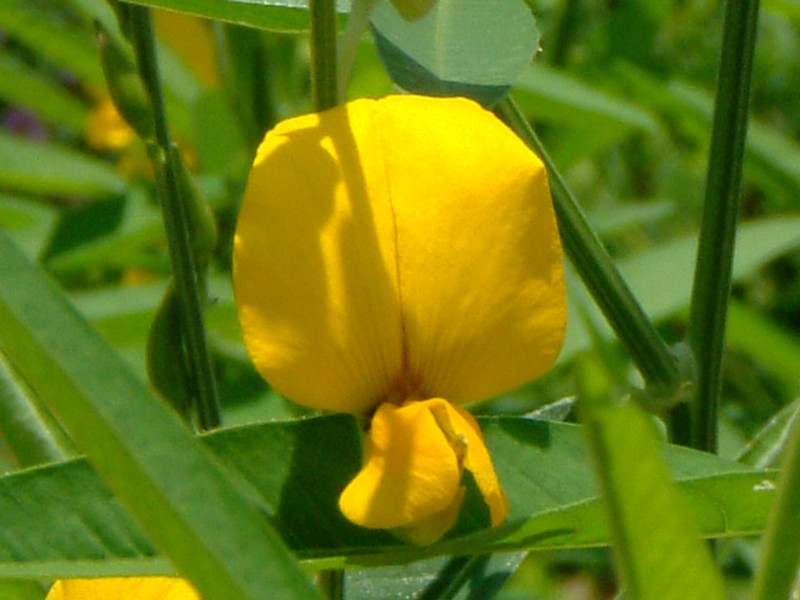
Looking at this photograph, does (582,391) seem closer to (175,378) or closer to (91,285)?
(175,378)

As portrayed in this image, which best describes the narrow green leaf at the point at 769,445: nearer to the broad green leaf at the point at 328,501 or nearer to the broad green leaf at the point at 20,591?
the broad green leaf at the point at 328,501

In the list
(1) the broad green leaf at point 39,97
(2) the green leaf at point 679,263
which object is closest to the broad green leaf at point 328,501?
(2) the green leaf at point 679,263

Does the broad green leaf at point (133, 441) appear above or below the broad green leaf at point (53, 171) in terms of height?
above

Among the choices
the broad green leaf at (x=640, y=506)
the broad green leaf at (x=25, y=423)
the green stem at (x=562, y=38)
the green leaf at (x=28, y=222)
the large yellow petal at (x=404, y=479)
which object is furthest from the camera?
the green stem at (x=562, y=38)

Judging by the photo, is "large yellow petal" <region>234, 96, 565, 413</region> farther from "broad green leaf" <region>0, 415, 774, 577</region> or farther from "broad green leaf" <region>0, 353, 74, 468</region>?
"broad green leaf" <region>0, 353, 74, 468</region>

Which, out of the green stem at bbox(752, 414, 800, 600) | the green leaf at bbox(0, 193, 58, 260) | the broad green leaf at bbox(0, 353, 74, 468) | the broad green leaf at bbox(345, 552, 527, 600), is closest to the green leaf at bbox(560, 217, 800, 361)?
the green leaf at bbox(0, 193, 58, 260)

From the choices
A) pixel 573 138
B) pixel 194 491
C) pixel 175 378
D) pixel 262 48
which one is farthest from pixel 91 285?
pixel 194 491

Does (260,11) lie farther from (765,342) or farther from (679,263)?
(765,342)
